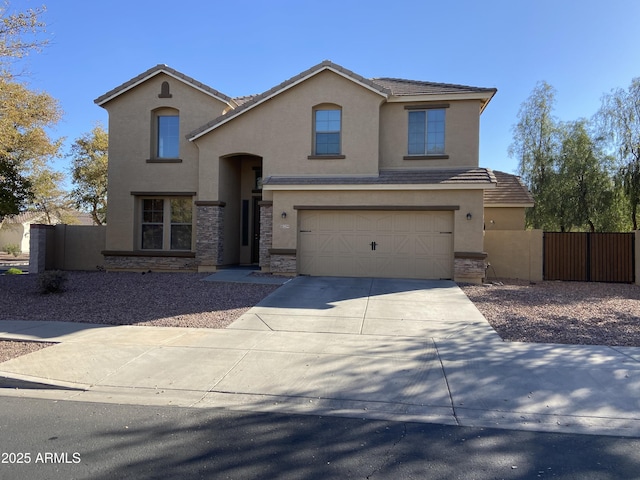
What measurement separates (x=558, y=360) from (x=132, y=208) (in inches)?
638

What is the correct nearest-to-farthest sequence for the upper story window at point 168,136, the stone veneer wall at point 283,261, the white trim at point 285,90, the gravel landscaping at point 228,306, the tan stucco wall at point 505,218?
the gravel landscaping at point 228,306, the stone veneer wall at point 283,261, the white trim at point 285,90, the upper story window at point 168,136, the tan stucco wall at point 505,218

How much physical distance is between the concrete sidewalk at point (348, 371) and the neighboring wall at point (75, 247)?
1090cm

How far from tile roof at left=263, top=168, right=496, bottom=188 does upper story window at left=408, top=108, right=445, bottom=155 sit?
2.83 ft

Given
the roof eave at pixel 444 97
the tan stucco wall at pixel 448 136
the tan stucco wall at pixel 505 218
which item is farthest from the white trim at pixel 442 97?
the tan stucco wall at pixel 505 218

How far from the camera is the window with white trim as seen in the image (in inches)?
723

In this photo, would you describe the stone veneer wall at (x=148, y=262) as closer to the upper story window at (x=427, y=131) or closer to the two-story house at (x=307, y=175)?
the two-story house at (x=307, y=175)

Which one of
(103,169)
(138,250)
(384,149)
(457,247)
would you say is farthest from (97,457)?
(103,169)

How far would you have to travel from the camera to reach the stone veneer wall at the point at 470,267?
585 inches

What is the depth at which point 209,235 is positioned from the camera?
17.3 meters

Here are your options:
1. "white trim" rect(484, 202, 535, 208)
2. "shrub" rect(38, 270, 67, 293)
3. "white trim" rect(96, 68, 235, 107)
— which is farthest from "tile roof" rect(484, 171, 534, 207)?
"shrub" rect(38, 270, 67, 293)

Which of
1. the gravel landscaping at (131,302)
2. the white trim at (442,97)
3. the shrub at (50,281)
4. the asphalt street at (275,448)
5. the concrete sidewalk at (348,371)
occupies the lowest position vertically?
the asphalt street at (275,448)

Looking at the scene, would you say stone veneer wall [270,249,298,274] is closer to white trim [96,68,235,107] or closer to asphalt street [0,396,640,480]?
white trim [96,68,235,107]

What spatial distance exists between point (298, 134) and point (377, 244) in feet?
16.0

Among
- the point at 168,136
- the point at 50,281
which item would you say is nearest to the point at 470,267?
the point at 50,281
